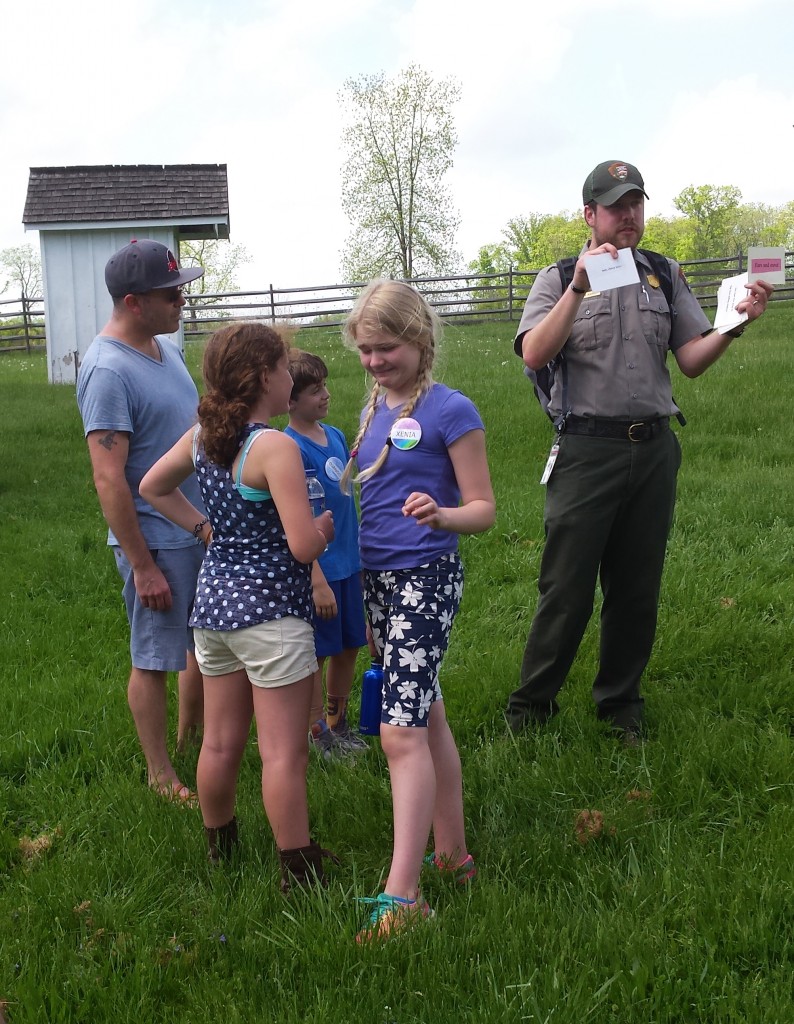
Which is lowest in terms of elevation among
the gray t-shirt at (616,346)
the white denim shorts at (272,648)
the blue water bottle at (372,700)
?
the blue water bottle at (372,700)

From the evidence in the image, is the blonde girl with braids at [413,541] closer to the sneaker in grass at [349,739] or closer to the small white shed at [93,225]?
the sneaker in grass at [349,739]

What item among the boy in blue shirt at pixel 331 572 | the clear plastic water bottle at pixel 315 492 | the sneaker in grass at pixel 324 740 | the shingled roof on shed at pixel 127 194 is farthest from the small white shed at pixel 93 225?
the clear plastic water bottle at pixel 315 492

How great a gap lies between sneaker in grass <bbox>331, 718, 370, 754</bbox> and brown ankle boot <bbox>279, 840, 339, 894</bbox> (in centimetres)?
114

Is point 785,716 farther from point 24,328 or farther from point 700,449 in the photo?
point 24,328

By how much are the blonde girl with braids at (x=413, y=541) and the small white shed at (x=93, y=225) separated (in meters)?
13.9

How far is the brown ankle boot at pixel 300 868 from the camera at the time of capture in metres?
3.03

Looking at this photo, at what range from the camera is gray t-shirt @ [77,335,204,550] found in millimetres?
3674

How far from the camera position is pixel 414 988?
8.47ft

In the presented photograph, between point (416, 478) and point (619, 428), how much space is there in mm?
1319

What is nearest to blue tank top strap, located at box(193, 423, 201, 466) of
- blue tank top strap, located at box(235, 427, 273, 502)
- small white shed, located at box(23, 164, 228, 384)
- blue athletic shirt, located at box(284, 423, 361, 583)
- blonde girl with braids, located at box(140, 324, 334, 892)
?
blonde girl with braids, located at box(140, 324, 334, 892)

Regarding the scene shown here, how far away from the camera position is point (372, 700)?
3.12 meters

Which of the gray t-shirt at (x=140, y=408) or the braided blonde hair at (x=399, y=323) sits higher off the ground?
the braided blonde hair at (x=399, y=323)

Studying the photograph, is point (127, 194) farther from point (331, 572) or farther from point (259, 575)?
point (259, 575)

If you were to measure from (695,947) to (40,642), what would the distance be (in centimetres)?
422
